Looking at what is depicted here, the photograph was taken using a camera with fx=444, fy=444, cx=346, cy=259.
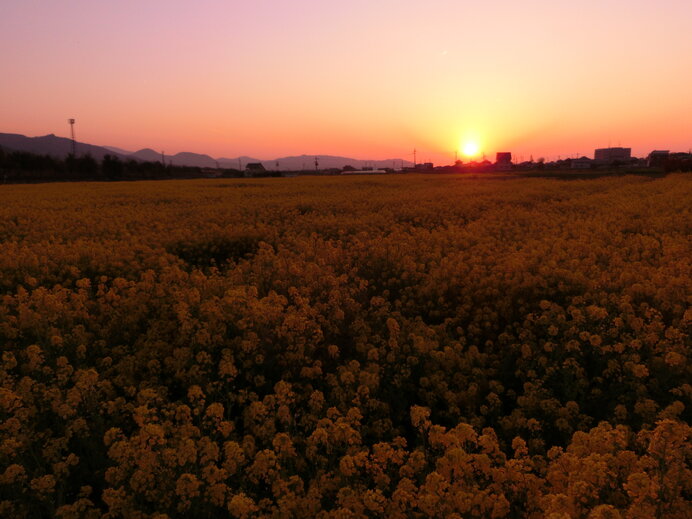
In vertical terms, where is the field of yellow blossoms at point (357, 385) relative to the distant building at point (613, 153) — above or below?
below

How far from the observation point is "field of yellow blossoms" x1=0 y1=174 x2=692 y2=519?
274 centimetres

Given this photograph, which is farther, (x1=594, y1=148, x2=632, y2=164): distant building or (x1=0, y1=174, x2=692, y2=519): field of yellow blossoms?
(x1=594, y1=148, x2=632, y2=164): distant building

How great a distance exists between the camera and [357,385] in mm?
4348

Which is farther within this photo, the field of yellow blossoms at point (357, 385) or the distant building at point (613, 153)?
the distant building at point (613, 153)

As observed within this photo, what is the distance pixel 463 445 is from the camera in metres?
3.21

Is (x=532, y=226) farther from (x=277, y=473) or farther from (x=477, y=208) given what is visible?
(x=277, y=473)

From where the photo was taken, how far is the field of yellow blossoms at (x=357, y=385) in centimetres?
274

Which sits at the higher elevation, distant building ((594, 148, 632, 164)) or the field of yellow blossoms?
distant building ((594, 148, 632, 164))

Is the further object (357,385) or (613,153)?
(613,153)

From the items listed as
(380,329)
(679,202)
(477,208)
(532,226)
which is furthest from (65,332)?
(679,202)

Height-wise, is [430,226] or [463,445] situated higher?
[430,226]

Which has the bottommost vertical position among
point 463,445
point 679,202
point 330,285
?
point 463,445

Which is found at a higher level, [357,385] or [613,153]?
[613,153]

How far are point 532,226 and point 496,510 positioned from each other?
1009 centimetres
